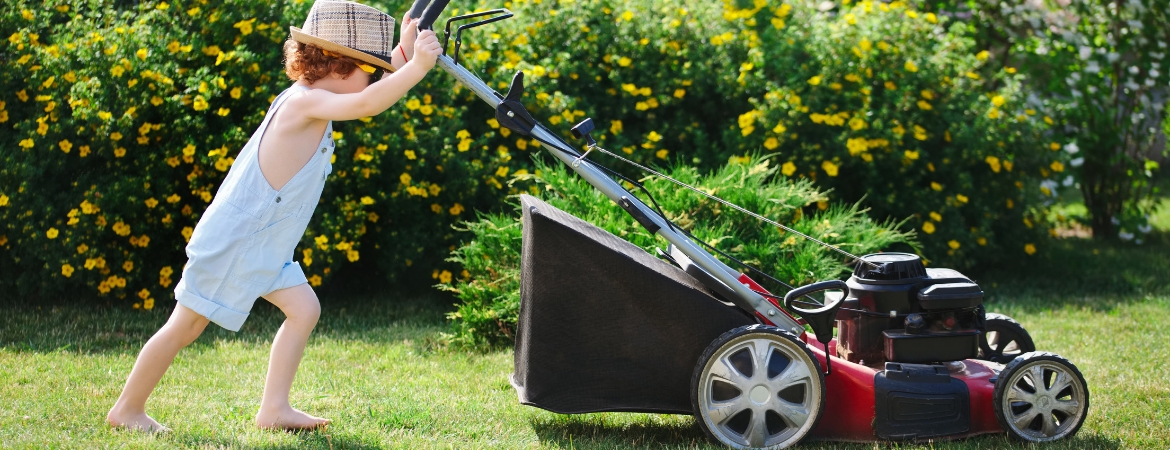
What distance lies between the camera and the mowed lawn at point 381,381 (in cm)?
322

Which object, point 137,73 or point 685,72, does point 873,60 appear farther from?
point 137,73

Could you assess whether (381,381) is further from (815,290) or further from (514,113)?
(815,290)

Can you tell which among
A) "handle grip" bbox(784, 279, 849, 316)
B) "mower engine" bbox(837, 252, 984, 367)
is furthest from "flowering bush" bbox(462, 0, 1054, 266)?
"handle grip" bbox(784, 279, 849, 316)

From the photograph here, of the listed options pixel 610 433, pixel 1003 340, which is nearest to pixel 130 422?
pixel 610 433

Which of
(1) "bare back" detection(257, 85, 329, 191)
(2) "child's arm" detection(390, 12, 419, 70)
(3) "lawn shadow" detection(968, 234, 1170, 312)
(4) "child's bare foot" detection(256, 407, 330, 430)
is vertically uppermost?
(2) "child's arm" detection(390, 12, 419, 70)

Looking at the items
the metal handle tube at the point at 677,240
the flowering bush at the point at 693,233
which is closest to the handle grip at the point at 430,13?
the metal handle tube at the point at 677,240

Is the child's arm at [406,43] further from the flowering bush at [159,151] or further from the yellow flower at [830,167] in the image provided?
the yellow flower at [830,167]

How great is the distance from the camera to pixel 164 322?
4.84m

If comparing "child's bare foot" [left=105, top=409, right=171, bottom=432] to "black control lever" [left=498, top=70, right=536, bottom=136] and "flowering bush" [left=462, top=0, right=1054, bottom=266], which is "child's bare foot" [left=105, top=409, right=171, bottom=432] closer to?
"black control lever" [left=498, top=70, right=536, bottom=136]

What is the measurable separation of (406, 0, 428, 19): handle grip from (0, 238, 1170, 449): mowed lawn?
1.27 m

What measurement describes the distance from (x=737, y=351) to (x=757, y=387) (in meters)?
0.12

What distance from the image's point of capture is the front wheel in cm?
304

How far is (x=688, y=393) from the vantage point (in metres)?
3.13

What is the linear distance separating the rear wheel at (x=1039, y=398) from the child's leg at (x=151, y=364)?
237 centimetres
